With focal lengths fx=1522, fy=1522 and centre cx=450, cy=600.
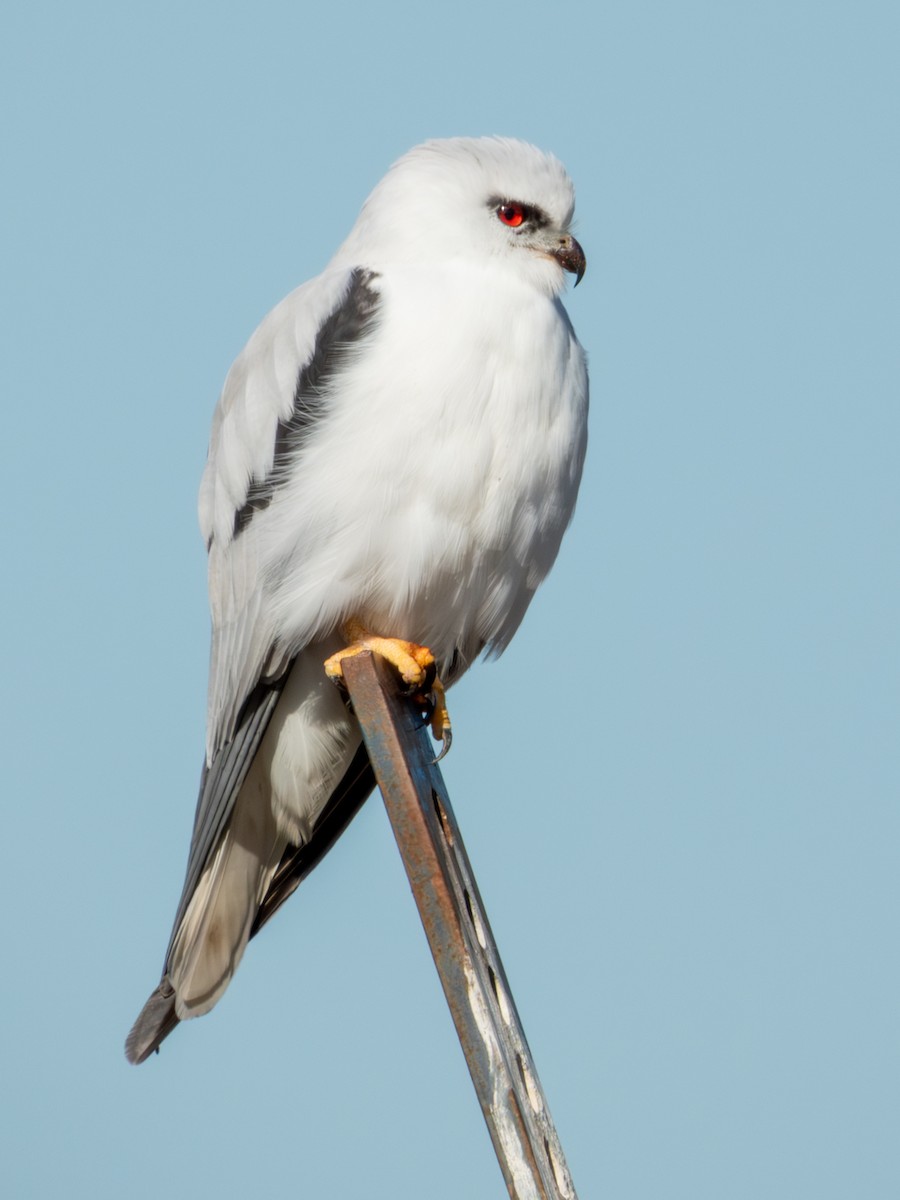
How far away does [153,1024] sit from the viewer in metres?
3.99

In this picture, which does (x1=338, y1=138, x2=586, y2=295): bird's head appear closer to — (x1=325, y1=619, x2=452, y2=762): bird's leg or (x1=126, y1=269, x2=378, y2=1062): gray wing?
(x1=126, y1=269, x2=378, y2=1062): gray wing

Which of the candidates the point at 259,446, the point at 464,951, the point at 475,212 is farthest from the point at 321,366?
the point at 464,951

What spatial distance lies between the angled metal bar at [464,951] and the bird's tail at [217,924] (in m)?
1.24

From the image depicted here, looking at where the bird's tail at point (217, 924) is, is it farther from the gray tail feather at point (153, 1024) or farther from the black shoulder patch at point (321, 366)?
the black shoulder patch at point (321, 366)

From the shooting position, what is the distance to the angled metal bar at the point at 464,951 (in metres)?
2.79

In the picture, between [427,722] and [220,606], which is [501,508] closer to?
[427,722]

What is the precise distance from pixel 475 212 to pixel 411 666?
53.1 inches

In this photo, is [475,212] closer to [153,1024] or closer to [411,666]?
[411,666]

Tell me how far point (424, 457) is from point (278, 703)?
0.96 metres

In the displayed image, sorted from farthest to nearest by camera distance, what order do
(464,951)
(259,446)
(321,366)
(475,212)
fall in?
1. (475,212)
2. (259,446)
3. (321,366)
4. (464,951)

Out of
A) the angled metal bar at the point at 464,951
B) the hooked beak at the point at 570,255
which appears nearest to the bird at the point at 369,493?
the hooked beak at the point at 570,255

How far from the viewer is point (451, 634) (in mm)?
4281

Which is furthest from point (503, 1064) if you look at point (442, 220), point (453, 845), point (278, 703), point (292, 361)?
point (442, 220)

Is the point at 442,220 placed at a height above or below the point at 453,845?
above
